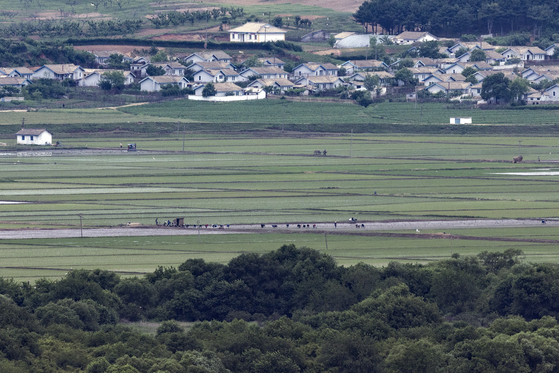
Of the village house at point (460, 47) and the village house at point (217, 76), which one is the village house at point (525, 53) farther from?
the village house at point (217, 76)

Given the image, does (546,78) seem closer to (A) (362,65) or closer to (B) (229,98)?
(A) (362,65)

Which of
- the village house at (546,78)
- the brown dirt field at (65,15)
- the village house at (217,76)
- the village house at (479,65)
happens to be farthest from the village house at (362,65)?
the brown dirt field at (65,15)

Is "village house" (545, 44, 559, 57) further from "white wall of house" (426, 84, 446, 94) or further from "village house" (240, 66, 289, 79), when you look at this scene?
"village house" (240, 66, 289, 79)

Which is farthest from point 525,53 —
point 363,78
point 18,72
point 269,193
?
point 269,193

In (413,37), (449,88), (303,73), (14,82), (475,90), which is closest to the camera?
(14,82)

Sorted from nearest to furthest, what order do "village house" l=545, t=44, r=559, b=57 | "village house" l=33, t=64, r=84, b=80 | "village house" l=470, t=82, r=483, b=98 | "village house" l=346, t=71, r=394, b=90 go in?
"village house" l=470, t=82, r=483, b=98 < "village house" l=33, t=64, r=84, b=80 < "village house" l=346, t=71, r=394, b=90 < "village house" l=545, t=44, r=559, b=57

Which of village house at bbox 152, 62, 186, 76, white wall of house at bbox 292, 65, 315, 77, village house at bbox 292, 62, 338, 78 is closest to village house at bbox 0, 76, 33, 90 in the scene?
village house at bbox 152, 62, 186, 76
